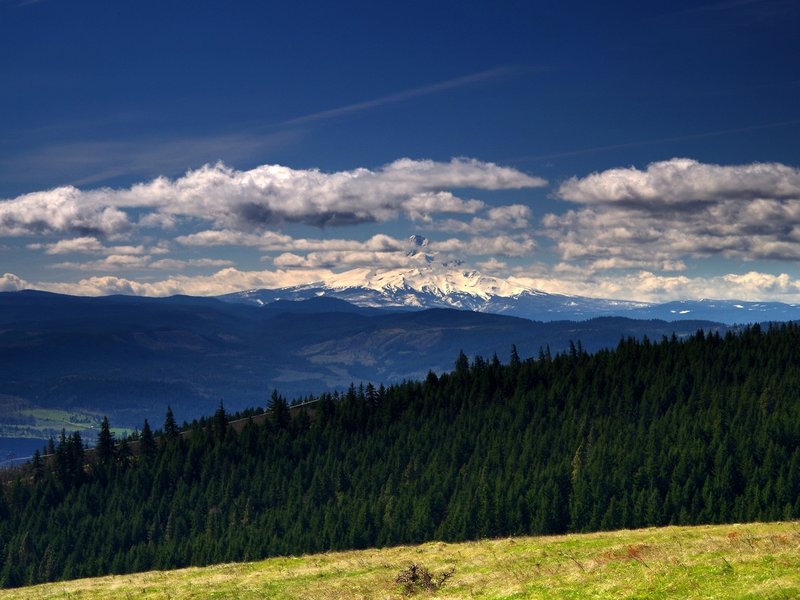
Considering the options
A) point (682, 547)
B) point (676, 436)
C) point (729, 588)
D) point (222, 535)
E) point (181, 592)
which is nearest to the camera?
point (729, 588)

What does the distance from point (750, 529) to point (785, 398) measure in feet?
425

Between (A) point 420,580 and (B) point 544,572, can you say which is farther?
(A) point 420,580

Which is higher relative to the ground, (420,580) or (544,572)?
(544,572)

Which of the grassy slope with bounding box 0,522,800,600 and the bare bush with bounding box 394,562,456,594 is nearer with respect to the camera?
the grassy slope with bounding box 0,522,800,600

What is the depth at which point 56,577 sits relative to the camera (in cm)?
18700

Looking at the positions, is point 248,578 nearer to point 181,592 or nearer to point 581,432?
point 181,592

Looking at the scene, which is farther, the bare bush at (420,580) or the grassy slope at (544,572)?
the bare bush at (420,580)

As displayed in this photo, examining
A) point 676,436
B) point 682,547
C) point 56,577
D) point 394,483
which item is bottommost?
point 56,577

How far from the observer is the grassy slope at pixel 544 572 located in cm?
4481

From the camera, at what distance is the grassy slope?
1764 inches

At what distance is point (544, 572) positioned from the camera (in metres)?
54.5

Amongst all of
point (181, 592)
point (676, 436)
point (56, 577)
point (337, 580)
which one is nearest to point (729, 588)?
point (337, 580)

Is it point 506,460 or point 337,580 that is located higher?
point 337,580

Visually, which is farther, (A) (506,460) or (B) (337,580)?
(A) (506,460)
